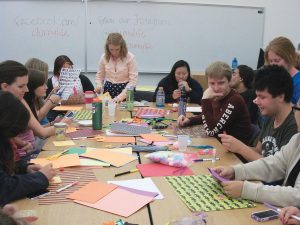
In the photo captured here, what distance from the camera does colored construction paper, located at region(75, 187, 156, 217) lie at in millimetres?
1444

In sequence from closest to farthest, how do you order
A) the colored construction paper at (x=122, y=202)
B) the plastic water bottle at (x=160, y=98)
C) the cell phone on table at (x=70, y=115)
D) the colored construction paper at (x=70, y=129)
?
1. the colored construction paper at (x=122, y=202)
2. the colored construction paper at (x=70, y=129)
3. the cell phone on table at (x=70, y=115)
4. the plastic water bottle at (x=160, y=98)

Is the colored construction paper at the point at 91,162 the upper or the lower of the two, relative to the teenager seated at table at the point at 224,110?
lower

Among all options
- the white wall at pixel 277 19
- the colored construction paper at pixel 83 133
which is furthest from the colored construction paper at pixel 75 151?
the white wall at pixel 277 19

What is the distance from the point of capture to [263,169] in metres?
1.81

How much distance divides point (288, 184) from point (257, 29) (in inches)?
175

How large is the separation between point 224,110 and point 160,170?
90 centimetres

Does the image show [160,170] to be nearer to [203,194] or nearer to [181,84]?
[203,194]

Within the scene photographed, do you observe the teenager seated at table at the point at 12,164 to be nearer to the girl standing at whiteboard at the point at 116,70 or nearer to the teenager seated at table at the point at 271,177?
the teenager seated at table at the point at 271,177

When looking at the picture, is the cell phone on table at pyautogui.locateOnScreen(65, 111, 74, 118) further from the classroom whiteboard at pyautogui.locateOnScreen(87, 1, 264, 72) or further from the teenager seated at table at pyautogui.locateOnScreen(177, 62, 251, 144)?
the classroom whiteboard at pyautogui.locateOnScreen(87, 1, 264, 72)

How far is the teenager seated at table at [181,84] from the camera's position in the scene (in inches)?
161

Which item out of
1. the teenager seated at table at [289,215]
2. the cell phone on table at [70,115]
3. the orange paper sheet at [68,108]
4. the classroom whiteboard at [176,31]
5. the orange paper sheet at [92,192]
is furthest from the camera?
the classroom whiteboard at [176,31]

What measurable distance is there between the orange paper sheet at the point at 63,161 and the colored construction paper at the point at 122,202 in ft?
1.35

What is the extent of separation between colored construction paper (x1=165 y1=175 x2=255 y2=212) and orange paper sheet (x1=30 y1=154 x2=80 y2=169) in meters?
0.54

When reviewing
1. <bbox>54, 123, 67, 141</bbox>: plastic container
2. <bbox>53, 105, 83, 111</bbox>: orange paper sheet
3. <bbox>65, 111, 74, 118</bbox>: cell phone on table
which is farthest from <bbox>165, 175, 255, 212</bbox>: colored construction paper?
<bbox>53, 105, 83, 111</bbox>: orange paper sheet
